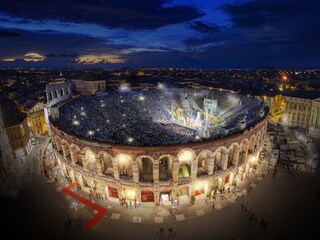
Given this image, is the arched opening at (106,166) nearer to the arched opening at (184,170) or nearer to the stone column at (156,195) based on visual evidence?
the stone column at (156,195)

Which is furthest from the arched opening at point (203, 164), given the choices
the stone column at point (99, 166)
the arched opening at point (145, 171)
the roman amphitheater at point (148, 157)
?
the stone column at point (99, 166)

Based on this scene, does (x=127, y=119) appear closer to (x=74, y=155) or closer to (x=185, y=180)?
(x=74, y=155)

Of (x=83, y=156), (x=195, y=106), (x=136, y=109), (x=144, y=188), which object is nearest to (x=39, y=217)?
(x=83, y=156)

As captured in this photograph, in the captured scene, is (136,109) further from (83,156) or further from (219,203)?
(219,203)

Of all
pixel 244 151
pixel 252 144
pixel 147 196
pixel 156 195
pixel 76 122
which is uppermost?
pixel 76 122

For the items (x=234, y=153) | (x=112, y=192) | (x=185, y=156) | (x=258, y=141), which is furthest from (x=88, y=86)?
(x=234, y=153)

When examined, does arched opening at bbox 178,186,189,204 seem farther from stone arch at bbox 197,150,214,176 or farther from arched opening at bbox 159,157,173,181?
stone arch at bbox 197,150,214,176
